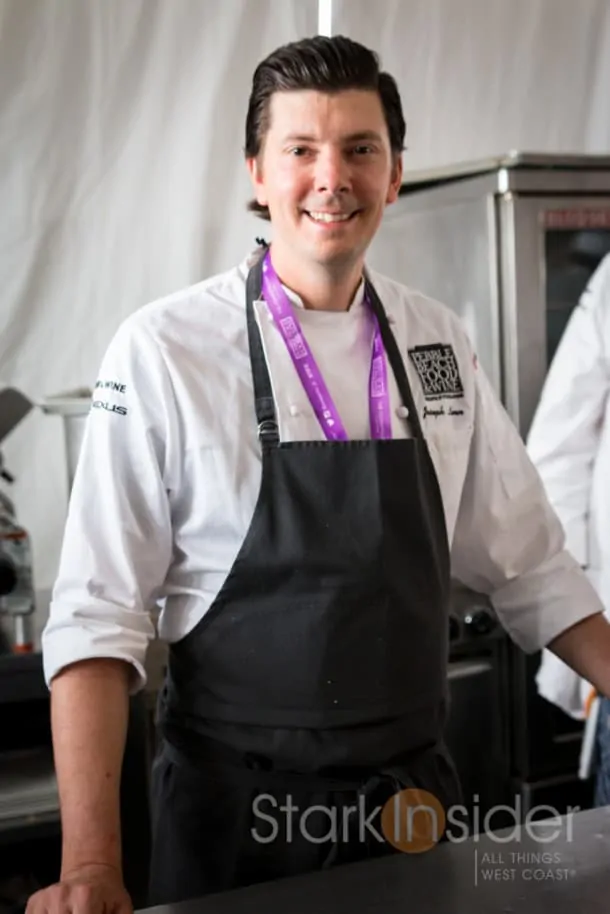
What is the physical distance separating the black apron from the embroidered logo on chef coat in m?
0.14

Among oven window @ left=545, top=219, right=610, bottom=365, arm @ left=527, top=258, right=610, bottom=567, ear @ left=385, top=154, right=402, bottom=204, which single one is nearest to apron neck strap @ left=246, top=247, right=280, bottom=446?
ear @ left=385, top=154, right=402, bottom=204

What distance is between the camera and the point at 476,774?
1.96 m

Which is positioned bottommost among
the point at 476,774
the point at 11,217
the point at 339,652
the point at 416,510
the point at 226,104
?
the point at 476,774

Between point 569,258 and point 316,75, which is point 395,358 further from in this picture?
point 569,258

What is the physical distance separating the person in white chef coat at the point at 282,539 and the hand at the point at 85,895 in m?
0.17

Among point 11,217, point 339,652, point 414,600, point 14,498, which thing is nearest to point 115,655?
point 339,652

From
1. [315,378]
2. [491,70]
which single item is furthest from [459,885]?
[491,70]

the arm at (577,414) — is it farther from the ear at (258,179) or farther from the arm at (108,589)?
the arm at (108,589)

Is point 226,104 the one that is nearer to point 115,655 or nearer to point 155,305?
point 155,305

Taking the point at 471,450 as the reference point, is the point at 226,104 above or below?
above

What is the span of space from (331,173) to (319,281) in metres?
0.13

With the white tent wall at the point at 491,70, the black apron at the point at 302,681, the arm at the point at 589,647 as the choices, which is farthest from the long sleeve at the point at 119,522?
the white tent wall at the point at 491,70

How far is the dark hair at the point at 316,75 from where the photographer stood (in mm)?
1146

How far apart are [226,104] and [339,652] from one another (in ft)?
4.73
